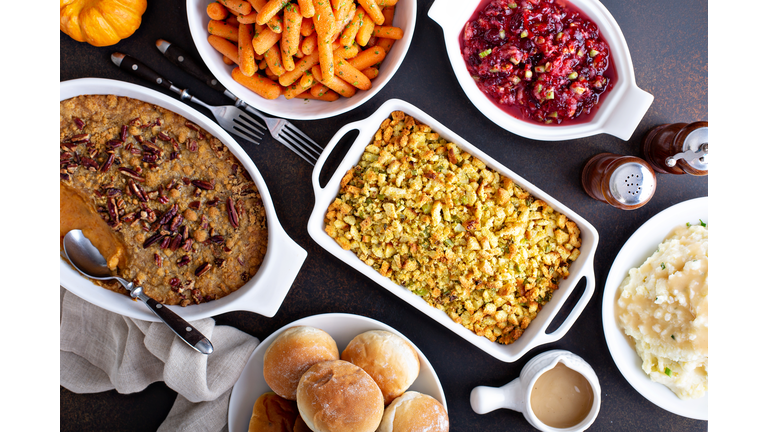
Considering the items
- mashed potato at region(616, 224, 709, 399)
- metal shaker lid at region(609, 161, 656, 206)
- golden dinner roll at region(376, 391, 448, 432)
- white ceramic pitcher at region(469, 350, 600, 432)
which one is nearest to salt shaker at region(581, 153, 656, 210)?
metal shaker lid at region(609, 161, 656, 206)

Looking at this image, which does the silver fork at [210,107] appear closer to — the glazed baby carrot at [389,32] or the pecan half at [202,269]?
the pecan half at [202,269]

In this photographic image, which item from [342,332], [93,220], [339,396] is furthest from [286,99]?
[339,396]

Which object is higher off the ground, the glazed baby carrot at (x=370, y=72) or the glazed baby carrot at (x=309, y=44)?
the glazed baby carrot at (x=370, y=72)

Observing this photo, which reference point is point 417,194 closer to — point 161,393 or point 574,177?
point 574,177

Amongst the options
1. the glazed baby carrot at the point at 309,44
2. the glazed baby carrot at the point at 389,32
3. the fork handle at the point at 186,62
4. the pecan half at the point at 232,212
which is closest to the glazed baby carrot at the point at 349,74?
the glazed baby carrot at the point at 309,44

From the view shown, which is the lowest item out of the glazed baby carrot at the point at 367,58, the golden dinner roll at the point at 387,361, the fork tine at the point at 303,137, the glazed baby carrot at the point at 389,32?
the golden dinner roll at the point at 387,361

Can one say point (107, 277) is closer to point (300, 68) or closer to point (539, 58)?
point (300, 68)

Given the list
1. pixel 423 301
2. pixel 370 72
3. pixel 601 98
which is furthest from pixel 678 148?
pixel 370 72
